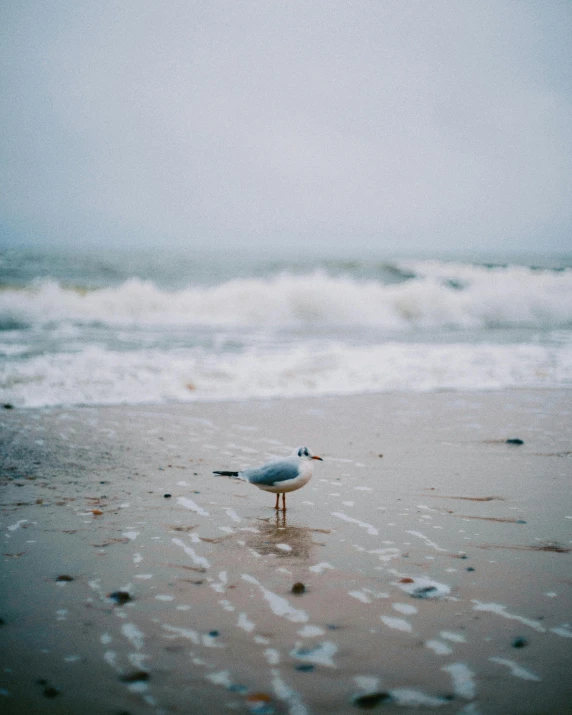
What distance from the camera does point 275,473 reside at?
12.3ft

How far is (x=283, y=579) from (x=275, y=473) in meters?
0.88

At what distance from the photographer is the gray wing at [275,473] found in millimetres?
3730

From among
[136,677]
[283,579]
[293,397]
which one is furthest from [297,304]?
[136,677]

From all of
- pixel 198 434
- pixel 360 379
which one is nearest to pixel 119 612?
pixel 198 434

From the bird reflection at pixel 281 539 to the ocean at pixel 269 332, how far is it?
3.96 m

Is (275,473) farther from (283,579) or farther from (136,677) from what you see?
(136,677)

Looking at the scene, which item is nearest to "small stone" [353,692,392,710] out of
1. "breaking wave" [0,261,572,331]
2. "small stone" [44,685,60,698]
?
"small stone" [44,685,60,698]

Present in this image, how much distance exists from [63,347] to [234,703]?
9686mm

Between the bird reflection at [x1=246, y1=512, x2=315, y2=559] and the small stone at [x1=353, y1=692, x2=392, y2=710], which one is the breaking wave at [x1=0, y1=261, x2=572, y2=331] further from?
the small stone at [x1=353, y1=692, x2=392, y2=710]

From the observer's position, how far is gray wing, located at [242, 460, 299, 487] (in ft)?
12.2

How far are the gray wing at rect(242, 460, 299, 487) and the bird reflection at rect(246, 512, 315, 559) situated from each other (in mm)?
243

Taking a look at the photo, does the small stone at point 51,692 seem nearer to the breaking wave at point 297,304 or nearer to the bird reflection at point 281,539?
the bird reflection at point 281,539

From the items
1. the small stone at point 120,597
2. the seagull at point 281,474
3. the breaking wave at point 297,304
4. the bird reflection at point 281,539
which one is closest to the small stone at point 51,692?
the small stone at point 120,597

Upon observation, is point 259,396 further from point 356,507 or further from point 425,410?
point 356,507
